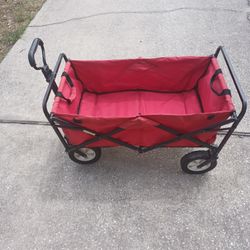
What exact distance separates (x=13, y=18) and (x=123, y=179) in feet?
10.7

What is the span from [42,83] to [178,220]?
210 centimetres

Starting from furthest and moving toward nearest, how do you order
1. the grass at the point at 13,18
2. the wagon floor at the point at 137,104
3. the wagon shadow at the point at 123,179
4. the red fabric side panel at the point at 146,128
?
the grass at the point at 13,18 < the wagon floor at the point at 137,104 < the wagon shadow at the point at 123,179 < the red fabric side panel at the point at 146,128

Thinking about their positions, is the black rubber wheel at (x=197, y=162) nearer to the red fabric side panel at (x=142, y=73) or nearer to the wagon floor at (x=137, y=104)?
the wagon floor at (x=137, y=104)

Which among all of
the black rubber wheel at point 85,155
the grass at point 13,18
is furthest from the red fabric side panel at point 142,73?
the grass at point 13,18

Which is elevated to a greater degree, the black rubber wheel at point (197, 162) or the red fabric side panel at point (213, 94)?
the red fabric side panel at point (213, 94)

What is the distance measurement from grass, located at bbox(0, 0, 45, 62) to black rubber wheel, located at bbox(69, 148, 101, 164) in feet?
6.71

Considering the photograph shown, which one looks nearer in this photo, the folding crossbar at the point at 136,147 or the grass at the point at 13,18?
the folding crossbar at the point at 136,147

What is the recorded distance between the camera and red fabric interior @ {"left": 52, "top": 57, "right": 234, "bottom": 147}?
1903mm

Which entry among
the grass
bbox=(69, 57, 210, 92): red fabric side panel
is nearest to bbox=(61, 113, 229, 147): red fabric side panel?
bbox=(69, 57, 210, 92): red fabric side panel

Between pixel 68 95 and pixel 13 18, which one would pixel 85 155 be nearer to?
pixel 68 95

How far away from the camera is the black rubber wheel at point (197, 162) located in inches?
78.2

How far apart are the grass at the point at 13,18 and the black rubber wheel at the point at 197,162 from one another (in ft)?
8.91

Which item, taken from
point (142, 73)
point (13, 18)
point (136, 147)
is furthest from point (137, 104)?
point (13, 18)

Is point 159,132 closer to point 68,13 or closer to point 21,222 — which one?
point 21,222
